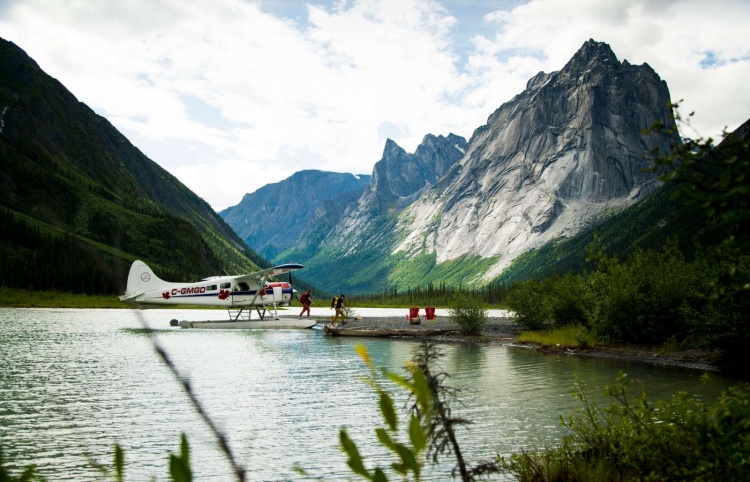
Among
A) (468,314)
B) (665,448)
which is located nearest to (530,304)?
(468,314)

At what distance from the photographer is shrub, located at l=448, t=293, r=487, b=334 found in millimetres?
46875

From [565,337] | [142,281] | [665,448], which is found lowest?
[565,337]

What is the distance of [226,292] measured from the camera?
4700 cm

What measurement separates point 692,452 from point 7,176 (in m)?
204

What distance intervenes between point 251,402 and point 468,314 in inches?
1217

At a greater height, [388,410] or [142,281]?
[142,281]

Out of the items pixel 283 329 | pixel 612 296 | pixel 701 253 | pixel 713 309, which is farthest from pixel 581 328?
pixel 283 329

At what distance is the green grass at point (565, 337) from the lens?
3487cm

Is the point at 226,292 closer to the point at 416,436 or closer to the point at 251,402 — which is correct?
the point at 251,402

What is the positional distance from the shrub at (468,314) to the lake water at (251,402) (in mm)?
11897

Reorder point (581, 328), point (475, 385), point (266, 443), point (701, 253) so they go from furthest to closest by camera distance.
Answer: point (581, 328) → point (701, 253) → point (475, 385) → point (266, 443)

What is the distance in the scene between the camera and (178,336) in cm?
4219

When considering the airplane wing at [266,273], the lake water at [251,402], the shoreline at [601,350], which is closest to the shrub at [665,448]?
the lake water at [251,402]

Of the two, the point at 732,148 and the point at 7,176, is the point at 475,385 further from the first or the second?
the point at 7,176
